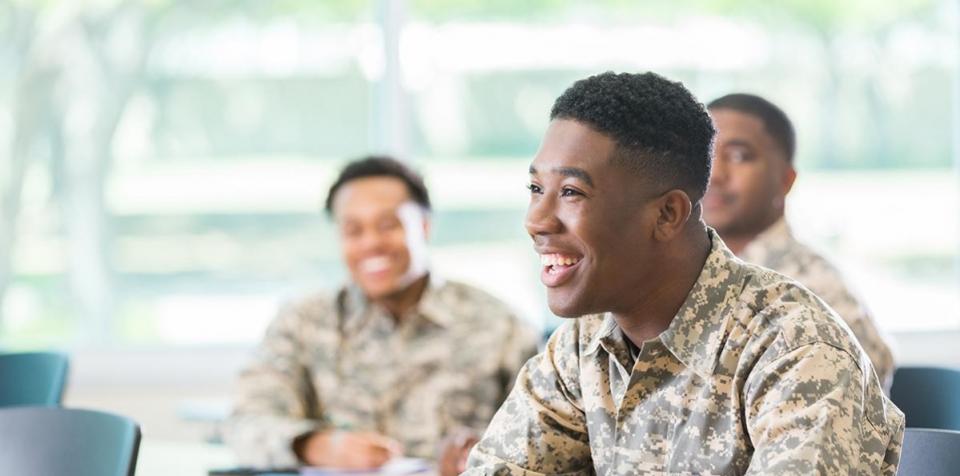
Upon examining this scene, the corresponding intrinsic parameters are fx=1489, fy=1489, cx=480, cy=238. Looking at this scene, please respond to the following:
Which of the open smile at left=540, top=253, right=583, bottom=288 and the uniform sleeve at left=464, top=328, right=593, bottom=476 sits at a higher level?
the open smile at left=540, top=253, right=583, bottom=288

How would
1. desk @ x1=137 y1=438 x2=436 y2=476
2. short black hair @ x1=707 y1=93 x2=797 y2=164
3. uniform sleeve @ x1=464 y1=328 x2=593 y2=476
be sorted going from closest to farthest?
1. uniform sleeve @ x1=464 y1=328 x2=593 y2=476
2. desk @ x1=137 y1=438 x2=436 y2=476
3. short black hair @ x1=707 y1=93 x2=797 y2=164

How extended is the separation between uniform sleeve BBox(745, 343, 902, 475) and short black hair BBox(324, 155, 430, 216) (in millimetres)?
2056

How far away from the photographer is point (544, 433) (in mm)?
2197

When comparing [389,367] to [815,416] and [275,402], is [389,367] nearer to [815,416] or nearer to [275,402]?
[275,402]

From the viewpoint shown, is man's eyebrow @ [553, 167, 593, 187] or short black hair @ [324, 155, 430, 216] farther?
short black hair @ [324, 155, 430, 216]

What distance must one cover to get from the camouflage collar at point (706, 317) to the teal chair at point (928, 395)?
44.0 inches

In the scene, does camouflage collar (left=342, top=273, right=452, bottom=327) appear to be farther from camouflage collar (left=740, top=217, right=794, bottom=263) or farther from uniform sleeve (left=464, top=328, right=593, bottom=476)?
uniform sleeve (left=464, top=328, right=593, bottom=476)

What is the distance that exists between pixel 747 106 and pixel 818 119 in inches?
105

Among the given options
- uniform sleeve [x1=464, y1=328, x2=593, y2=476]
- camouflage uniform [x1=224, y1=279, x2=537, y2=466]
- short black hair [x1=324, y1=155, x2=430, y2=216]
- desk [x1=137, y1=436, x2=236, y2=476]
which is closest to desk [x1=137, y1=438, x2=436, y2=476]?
desk [x1=137, y1=436, x2=236, y2=476]

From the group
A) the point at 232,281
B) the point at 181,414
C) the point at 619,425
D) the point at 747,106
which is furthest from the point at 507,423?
the point at 232,281

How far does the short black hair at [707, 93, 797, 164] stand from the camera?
3416 mm

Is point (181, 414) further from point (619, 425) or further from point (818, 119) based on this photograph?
point (818, 119)

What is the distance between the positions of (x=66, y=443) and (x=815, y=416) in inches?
54.5

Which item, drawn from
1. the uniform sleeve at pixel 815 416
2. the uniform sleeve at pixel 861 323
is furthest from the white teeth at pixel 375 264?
the uniform sleeve at pixel 815 416
